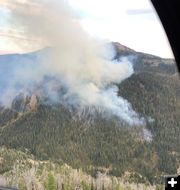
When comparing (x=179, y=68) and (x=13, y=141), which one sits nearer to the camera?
(x=179, y=68)

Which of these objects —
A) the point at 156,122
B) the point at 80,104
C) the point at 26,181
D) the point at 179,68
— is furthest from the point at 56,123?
the point at 179,68

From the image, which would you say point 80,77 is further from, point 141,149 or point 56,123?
point 141,149

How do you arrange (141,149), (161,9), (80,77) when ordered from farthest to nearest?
(80,77) < (141,149) < (161,9)

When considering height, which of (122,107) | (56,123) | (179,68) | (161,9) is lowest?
(56,123)

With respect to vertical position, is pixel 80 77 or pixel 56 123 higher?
pixel 80 77

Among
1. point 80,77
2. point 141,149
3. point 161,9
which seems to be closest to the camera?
point 161,9

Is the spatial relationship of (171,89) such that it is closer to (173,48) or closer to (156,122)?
(156,122)
